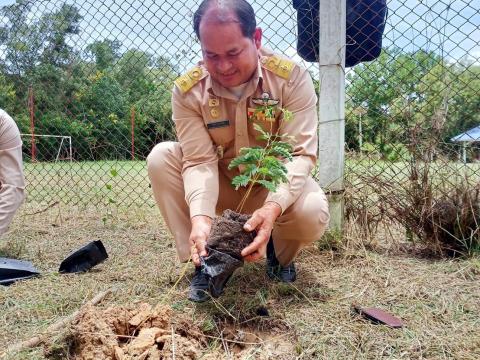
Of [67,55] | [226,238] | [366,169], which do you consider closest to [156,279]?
[226,238]

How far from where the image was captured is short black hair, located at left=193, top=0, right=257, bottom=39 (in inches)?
73.0

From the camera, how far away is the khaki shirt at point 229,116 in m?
2.10

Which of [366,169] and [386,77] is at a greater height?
[386,77]

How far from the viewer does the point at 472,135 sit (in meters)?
2.62

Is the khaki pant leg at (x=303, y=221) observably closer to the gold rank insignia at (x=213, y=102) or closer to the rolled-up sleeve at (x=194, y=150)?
the rolled-up sleeve at (x=194, y=150)

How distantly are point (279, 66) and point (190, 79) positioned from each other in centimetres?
43

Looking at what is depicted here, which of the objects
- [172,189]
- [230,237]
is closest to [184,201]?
[172,189]

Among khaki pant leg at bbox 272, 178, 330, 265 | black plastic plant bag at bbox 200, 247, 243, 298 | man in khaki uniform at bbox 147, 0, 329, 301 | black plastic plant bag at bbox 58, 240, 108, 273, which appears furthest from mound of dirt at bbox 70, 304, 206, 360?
black plastic plant bag at bbox 58, 240, 108, 273

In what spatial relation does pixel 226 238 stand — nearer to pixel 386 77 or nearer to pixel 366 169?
pixel 366 169

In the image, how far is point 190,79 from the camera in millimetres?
2223

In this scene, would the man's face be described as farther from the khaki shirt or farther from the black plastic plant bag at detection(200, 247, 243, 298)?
the black plastic plant bag at detection(200, 247, 243, 298)

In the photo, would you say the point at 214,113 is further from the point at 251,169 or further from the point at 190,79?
the point at 251,169

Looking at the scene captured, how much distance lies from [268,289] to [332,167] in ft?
3.01

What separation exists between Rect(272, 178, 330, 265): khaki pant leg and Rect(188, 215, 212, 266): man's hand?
0.39m
